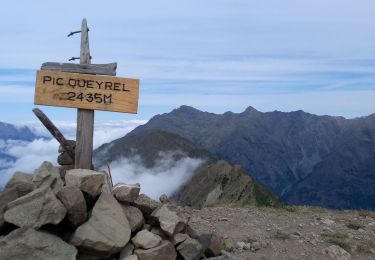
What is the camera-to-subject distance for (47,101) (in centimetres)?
1208

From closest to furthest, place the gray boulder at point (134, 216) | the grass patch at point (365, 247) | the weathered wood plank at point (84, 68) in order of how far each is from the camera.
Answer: the gray boulder at point (134, 216)
the weathered wood plank at point (84, 68)
the grass patch at point (365, 247)

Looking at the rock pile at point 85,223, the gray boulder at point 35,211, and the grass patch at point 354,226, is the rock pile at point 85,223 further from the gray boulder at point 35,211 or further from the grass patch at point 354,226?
the grass patch at point 354,226

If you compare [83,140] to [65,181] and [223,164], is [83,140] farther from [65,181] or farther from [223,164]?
[223,164]

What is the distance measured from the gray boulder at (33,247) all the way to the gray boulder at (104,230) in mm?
369

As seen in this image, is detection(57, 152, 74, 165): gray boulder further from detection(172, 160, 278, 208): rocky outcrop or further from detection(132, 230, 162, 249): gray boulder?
detection(172, 160, 278, 208): rocky outcrop

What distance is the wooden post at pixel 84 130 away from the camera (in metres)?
12.4

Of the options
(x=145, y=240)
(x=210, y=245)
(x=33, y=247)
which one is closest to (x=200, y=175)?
(x=210, y=245)

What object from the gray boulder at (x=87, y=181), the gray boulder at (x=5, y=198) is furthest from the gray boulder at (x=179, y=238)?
the gray boulder at (x=5, y=198)

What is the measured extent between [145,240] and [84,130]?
320 cm

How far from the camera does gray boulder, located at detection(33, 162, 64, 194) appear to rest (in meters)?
11.5

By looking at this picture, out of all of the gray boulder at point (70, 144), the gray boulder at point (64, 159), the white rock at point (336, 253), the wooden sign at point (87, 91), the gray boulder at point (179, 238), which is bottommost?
the white rock at point (336, 253)

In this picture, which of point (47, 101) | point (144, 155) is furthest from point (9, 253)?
point (144, 155)

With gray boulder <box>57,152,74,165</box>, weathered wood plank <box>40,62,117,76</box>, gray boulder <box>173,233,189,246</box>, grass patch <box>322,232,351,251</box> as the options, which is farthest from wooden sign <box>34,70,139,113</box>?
grass patch <box>322,232,351,251</box>

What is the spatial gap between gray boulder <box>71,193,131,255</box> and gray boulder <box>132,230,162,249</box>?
33 centimetres
